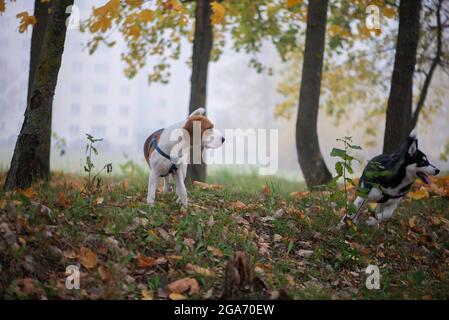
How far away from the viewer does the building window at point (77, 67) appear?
63550 mm

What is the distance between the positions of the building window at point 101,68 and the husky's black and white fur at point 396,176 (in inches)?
2447

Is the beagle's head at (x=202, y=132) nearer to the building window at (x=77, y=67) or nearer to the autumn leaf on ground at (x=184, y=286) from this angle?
the autumn leaf on ground at (x=184, y=286)

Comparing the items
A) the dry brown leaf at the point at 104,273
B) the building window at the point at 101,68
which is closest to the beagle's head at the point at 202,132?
Result: the dry brown leaf at the point at 104,273

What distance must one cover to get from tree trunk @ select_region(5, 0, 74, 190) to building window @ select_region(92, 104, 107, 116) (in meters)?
57.6

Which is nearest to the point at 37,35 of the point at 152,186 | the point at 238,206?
the point at 152,186

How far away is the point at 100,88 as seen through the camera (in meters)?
65.0

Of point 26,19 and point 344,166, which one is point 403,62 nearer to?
point 344,166

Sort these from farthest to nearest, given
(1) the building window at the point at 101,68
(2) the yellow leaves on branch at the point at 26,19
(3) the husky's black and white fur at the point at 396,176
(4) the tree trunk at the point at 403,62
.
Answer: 1. (1) the building window at the point at 101,68
2. (4) the tree trunk at the point at 403,62
3. (2) the yellow leaves on branch at the point at 26,19
4. (3) the husky's black and white fur at the point at 396,176

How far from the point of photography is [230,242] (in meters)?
5.54

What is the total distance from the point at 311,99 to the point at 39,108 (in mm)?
5390
